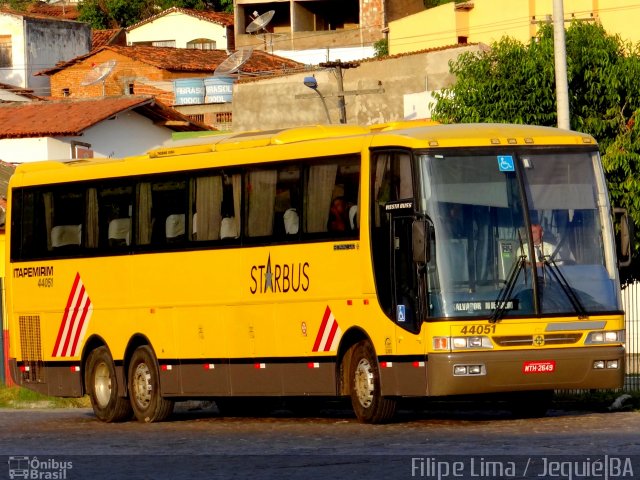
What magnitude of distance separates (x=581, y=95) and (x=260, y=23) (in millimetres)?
38954

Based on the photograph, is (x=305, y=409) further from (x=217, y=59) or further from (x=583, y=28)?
(x=217, y=59)

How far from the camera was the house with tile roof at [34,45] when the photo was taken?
7888 centimetres

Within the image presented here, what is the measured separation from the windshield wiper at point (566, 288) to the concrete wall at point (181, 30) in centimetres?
7354

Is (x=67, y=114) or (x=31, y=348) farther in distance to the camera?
(x=67, y=114)

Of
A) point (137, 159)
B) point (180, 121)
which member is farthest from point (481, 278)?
point (180, 121)

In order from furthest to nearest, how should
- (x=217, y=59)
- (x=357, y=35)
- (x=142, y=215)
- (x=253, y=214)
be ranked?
(x=357, y=35) < (x=217, y=59) < (x=142, y=215) < (x=253, y=214)

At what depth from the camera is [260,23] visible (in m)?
Result: 70.2

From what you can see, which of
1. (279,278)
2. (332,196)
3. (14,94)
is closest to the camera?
(332,196)

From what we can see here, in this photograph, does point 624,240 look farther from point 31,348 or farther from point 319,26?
point 319,26

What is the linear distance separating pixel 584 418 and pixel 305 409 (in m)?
5.28

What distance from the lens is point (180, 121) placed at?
56.9 m

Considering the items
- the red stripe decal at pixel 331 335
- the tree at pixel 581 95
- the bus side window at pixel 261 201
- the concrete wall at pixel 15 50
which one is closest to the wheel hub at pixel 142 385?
the bus side window at pixel 261 201

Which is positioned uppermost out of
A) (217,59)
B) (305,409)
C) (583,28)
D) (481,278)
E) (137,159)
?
(217,59)

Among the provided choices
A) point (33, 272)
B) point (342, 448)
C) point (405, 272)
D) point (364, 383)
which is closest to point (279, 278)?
point (364, 383)
